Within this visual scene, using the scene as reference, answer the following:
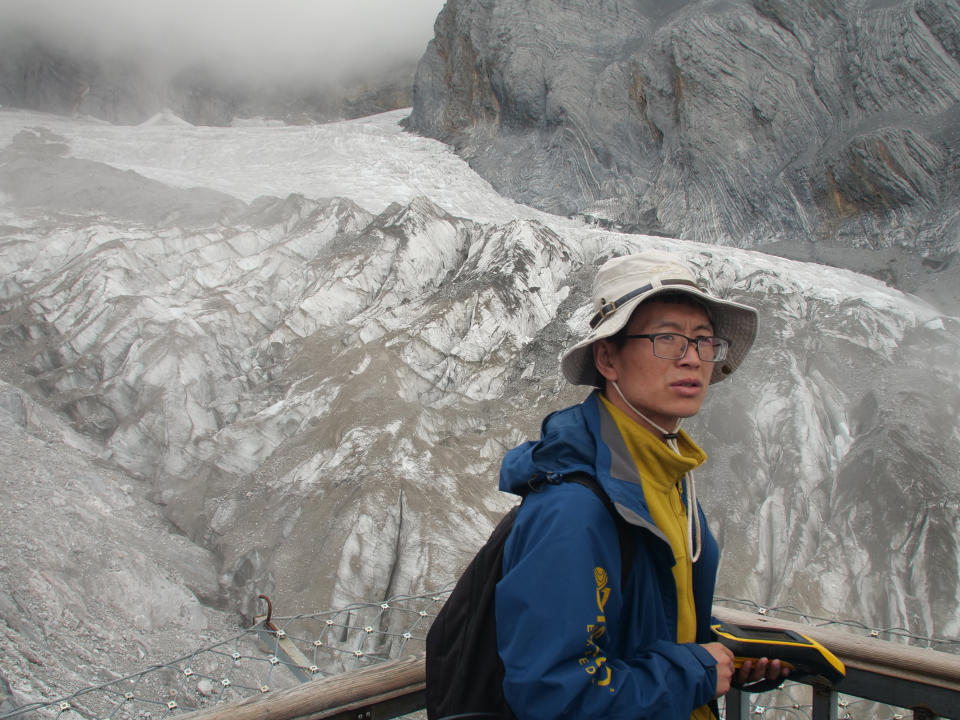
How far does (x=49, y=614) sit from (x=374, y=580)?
4007 millimetres

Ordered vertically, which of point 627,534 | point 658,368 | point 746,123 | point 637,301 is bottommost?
point 627,534

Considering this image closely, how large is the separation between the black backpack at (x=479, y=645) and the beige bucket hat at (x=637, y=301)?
0.56 m

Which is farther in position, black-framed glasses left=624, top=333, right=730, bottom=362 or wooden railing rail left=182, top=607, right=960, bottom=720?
wooden railing rail left=182, top=607, right=960, bottom=720

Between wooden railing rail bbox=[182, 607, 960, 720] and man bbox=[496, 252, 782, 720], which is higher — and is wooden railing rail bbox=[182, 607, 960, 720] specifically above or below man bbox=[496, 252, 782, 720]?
below

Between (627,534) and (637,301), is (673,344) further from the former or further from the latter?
(627,534)

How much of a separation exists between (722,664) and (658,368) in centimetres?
86

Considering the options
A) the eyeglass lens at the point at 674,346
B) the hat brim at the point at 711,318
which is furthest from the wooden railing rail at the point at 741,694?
the eyeglass lens at the point at 674,346

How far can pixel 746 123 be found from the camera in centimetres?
1708

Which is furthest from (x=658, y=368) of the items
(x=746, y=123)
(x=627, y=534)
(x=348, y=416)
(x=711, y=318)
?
(x=746, y=123)

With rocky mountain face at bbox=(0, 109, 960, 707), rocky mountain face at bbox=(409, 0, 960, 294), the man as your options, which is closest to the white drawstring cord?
the man

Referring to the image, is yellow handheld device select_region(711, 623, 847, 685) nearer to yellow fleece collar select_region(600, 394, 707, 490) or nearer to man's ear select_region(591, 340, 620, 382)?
yellow fleece collar select_region(600, 394, 707, 490)

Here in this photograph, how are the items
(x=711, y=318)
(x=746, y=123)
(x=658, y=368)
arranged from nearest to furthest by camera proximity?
1. (x=658, y=368)
2. (x=711, y=318)
3. (x=746, y=123)

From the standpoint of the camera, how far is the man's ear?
7.00 feet

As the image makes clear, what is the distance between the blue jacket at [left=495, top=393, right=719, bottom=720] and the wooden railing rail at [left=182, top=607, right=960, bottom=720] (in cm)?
86
